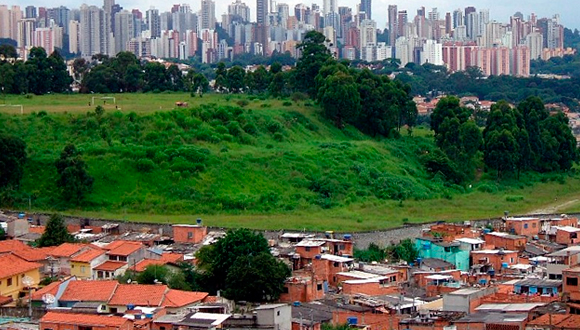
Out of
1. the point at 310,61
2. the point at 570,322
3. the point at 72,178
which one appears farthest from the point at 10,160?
the point at 570,322

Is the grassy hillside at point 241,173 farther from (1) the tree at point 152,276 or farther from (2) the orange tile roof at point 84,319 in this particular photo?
(2) the orange tile roof at point 84,319

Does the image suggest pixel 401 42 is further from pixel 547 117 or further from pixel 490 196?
pixel 490 196

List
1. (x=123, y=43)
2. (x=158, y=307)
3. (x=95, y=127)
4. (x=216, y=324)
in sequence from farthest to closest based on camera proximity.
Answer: (x=123, y=43) → (x=95, y=127) → (x=158, y=307) → (x=216, y=324)

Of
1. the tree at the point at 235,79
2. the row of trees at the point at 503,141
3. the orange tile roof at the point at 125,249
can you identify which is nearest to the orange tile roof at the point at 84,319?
the orange tile roof at the point at 125,249

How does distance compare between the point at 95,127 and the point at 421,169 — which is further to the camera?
the point at 421,169

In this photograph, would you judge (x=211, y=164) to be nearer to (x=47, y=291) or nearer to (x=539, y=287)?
(x=47, y=291)

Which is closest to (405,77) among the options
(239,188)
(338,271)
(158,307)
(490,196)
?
(490,196)
